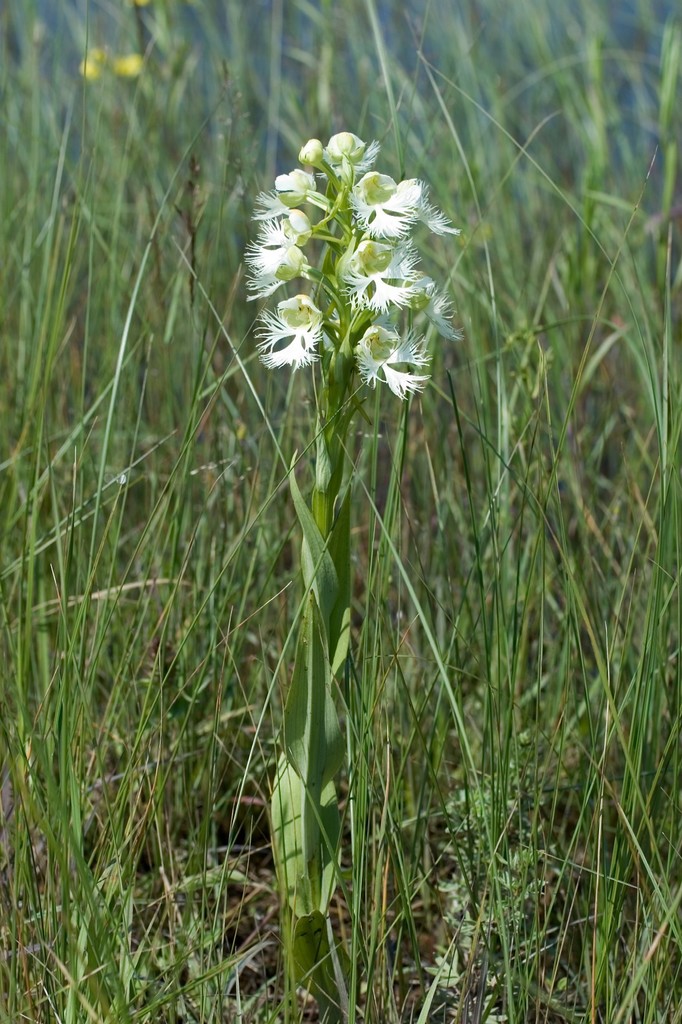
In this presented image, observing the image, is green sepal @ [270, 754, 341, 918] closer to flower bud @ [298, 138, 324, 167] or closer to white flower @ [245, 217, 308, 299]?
white flower @ [245, 217, 308, 299]

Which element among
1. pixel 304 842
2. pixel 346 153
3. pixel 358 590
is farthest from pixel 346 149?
pixel 358 590

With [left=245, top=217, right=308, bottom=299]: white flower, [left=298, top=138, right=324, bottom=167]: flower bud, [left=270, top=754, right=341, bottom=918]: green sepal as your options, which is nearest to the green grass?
[left=270, top=754, right=341, bottom=918]: green sepal

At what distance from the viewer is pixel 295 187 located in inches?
41.7

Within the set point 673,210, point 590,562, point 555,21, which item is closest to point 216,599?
point 590,562

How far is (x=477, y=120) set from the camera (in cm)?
292

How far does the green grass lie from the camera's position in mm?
1070

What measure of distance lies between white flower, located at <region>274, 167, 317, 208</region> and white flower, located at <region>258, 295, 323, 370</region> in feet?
0.34

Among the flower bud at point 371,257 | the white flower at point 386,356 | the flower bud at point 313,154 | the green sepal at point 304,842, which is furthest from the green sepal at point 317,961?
the flower bud at point 313,154

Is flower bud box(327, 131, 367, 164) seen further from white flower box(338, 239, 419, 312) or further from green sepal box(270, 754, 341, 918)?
green sepal box(270, 754, 341, 918)

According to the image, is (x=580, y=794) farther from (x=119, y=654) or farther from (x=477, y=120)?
(x=477, y=120)

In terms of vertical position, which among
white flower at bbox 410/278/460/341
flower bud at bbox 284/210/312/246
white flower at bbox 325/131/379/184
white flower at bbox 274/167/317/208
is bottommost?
white flower at bbox 410/278/460/341

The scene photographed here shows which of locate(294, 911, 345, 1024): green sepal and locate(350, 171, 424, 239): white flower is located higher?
locate(350, 171, 424, 239): white flower

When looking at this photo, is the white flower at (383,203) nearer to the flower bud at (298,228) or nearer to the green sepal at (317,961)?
the flower bud at (298,228)

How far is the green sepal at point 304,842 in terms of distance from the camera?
3.40 ft
